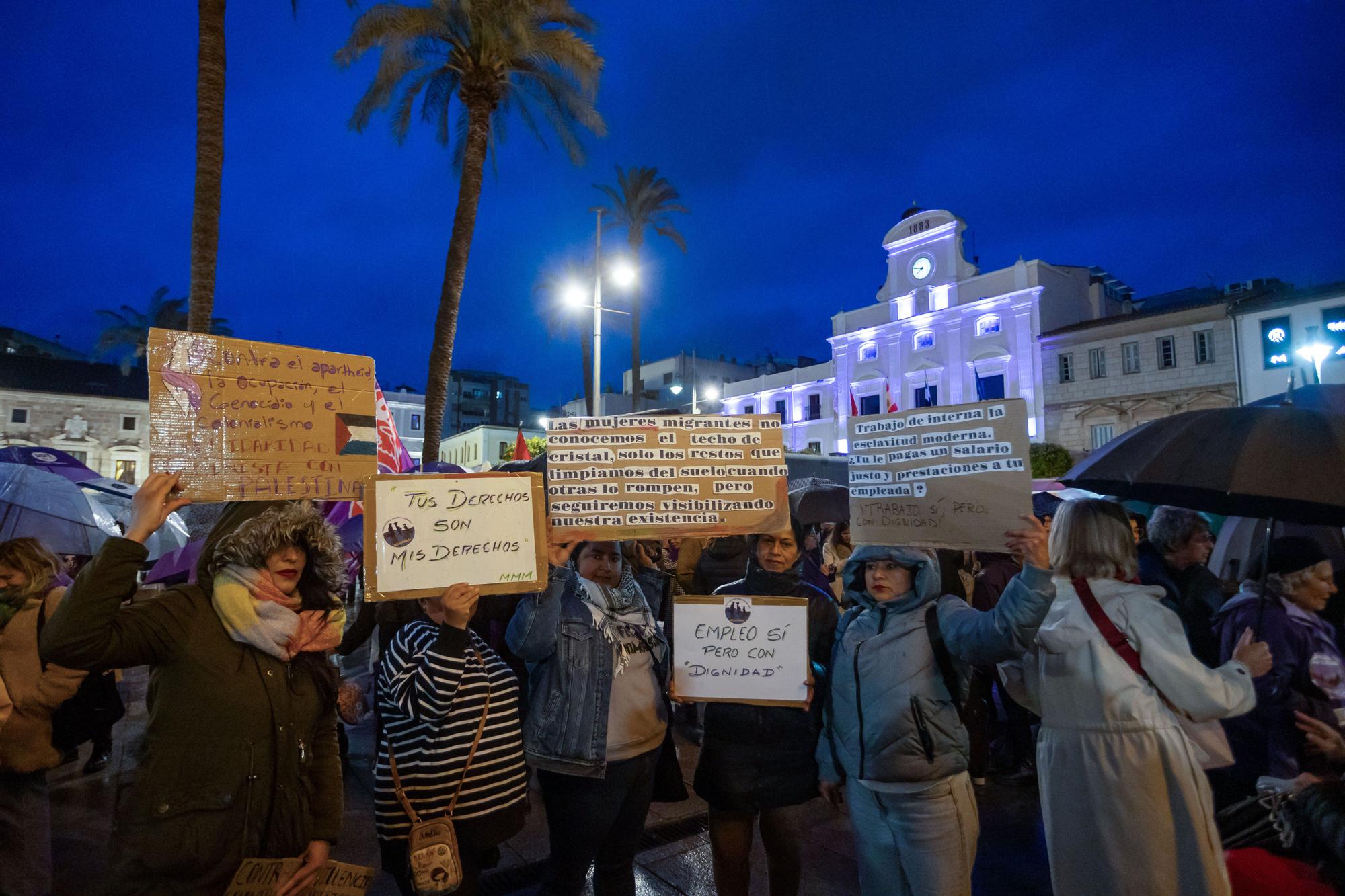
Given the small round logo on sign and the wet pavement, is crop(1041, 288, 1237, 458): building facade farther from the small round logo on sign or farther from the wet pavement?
the small round logo on sign

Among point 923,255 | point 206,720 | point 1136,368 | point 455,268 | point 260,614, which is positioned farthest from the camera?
point 923,255

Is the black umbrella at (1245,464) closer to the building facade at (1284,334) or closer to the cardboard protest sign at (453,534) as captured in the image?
the cardboard protest sign at (453,534)

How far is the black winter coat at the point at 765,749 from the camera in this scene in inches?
129

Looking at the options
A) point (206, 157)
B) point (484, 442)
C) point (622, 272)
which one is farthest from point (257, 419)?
point (484, 442)

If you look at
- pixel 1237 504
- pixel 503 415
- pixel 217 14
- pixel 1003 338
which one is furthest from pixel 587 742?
pixel 503 415

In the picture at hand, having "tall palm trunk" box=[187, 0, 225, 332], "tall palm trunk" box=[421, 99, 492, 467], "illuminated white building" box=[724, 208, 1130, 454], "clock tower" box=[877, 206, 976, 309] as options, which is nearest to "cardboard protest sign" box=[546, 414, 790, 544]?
"tall palm trunk" box=[187, 0, 225, 332]

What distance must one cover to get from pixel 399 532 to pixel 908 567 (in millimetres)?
2211

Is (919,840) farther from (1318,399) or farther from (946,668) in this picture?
(1318,399)

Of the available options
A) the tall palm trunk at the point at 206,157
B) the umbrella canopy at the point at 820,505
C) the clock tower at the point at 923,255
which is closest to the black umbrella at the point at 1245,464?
the umbrella canopy at the point at 820,505

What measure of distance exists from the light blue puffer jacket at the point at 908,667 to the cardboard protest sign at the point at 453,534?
57.9 inches

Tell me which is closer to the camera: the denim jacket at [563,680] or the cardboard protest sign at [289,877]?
the cardboard protest sign at [289,877]

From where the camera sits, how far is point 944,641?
309cm

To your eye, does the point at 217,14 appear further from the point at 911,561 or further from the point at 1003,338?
the point at 1003,338

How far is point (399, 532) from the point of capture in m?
2.67
